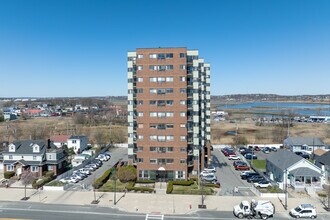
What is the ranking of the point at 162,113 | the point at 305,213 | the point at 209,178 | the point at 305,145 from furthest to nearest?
the point at 305,145, the point at 162,113, the point at 209,178, the point at 305,213

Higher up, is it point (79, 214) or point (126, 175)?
point (126, 175)

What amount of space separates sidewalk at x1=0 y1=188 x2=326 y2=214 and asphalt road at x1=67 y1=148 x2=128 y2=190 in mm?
3156

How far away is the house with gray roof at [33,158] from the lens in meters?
54.8

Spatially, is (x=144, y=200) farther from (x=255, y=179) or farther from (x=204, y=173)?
(x=255, y=179)

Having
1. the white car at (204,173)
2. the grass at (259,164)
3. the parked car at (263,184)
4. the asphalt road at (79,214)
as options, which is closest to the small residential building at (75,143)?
the white car at (204,173)

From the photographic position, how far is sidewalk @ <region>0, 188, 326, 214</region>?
127 feet

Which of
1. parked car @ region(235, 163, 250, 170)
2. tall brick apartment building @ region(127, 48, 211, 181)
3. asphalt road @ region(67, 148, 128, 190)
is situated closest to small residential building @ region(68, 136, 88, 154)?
asphalt road @ region(67, 148, 128, 190)

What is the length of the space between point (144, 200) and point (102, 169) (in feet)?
72.9

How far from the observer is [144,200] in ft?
138

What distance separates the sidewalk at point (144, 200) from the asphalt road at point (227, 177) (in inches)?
127

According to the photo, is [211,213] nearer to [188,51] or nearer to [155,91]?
[155,91]

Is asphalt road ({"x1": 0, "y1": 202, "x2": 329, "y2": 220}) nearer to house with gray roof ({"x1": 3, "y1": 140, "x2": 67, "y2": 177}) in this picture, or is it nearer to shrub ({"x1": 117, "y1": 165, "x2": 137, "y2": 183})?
shrub ({"x1": 117, "y1": 165, "x2": 137, "y2": 183})

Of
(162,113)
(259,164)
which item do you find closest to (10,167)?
(162,113)

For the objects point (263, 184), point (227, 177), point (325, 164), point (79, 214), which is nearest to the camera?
point (79, 214)
